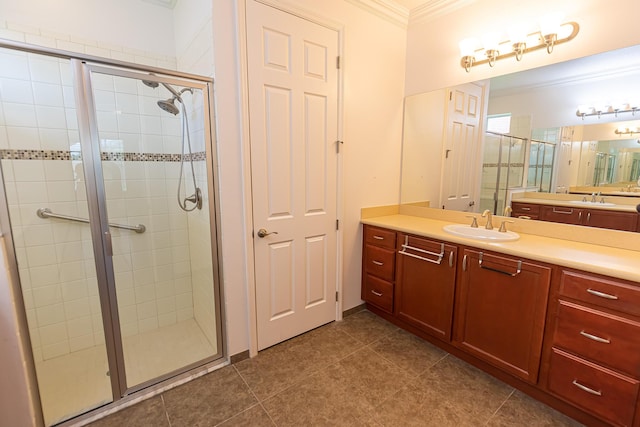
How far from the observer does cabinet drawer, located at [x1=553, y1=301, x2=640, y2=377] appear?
132 centimetres

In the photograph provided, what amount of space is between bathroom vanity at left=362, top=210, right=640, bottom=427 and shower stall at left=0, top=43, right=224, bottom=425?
4.88 ft

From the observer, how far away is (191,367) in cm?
197

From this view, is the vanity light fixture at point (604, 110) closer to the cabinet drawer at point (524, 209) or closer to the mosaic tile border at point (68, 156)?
the cabinet drawer at point (524, 209)

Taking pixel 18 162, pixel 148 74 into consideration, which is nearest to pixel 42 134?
pixel 18 162

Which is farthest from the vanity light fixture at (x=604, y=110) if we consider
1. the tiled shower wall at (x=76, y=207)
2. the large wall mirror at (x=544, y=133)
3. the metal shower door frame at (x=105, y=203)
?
the tiled shower wall at (x=76, y=207)

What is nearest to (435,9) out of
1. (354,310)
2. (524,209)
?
(524,209)

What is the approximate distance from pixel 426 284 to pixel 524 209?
0.92m

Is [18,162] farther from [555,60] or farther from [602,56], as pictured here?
[602,56]

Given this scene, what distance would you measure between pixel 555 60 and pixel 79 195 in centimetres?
327

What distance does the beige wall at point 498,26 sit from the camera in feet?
5.57

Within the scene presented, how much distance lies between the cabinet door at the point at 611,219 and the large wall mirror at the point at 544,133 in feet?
0.43

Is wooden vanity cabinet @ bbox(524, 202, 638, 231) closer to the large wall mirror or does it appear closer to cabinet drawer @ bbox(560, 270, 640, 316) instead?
the large wall mirror

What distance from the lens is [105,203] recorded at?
5.28 ft

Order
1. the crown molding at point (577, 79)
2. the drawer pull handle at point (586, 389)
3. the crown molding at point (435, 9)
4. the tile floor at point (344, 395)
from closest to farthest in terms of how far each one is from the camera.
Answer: the drawer pull handle at point (586, 389) → the tile floor at point (344, 395) → the crown molding at point (577, 79) → the crown molding at point (435, 9)
